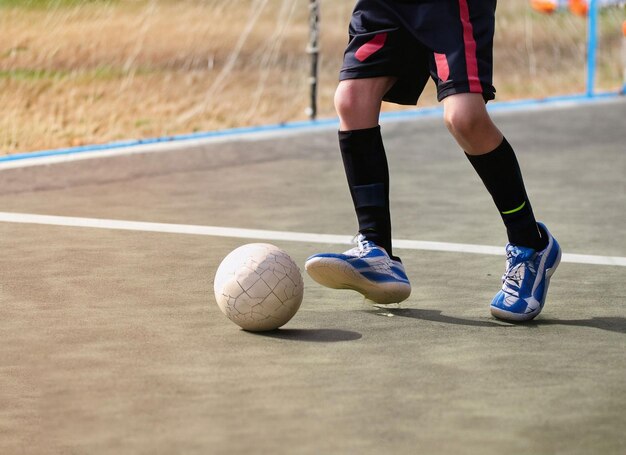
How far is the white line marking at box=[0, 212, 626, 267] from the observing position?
6492mm

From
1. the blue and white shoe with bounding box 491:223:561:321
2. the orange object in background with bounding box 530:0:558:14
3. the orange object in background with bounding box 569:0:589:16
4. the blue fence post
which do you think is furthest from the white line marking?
the orange object in background with bounding box 569:0:589:16

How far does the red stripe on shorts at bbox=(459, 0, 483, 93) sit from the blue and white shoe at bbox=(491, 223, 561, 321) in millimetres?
634

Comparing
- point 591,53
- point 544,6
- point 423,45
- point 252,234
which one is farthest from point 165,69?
point 423,45

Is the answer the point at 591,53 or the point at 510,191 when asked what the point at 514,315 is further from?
the point at 591,53

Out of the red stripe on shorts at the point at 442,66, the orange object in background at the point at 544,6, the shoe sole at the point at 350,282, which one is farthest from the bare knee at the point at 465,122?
the orange object in background at the point at 544,6

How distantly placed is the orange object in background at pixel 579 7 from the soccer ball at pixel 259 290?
11097 millimetres

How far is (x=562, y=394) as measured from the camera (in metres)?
4.32

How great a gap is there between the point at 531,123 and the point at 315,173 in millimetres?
2641

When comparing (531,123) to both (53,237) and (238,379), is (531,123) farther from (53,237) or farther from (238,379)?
(238,379)

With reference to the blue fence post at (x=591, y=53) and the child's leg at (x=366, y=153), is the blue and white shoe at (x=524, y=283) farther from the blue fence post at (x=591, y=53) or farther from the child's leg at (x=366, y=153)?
the blue fence post at (x=591, y=53)

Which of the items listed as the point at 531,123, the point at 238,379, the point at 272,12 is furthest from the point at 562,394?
the point at 272,12

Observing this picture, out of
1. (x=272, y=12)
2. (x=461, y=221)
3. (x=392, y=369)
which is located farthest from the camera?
(x=272, y=12)

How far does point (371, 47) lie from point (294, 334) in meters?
1.09

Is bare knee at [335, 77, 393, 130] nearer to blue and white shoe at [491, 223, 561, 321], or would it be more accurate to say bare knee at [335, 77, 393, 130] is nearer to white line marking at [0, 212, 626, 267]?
blue and white shoe at [491, 223, 561, 321]
